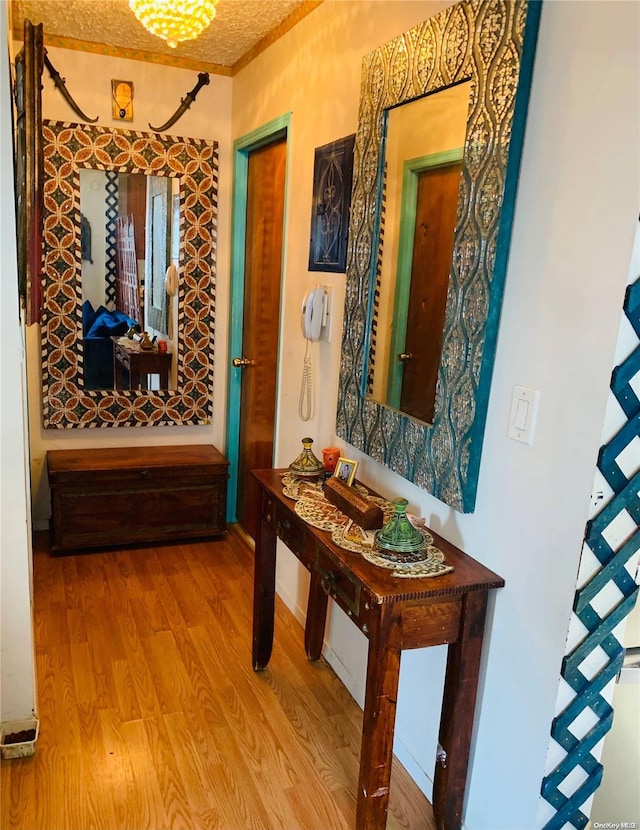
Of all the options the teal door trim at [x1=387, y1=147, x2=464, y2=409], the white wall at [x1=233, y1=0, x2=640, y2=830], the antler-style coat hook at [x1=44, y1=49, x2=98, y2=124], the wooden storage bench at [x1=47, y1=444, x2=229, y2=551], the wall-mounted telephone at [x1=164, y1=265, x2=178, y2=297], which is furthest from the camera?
the wall-mounted telephone at [x1=164, y1=265, x2=178, y2=297]

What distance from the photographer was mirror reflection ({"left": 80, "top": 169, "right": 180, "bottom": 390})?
324 centimetres

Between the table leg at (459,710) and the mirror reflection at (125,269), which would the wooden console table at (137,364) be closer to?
the mirror reflection at (125,269)

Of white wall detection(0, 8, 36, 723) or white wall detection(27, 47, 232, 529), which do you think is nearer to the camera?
white wall detection(0, 8, 36, 723)

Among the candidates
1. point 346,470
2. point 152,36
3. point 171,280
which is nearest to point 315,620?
point 346,470

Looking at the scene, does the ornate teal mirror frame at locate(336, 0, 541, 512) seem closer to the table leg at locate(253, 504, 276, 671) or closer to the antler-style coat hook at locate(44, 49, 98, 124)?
the table leg at locate(253, 504, 276, 671)

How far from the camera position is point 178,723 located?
2.08 metres

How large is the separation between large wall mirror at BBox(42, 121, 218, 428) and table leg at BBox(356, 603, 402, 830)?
2.39m

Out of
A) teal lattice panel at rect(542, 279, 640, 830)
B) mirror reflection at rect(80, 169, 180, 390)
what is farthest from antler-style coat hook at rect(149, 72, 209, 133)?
teal lattice panel at rect(542, 279, 640, 830)

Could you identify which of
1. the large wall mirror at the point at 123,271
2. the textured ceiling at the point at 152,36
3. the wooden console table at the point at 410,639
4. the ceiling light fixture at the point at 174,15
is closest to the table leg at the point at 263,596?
the wooden console table at the point at 410,639

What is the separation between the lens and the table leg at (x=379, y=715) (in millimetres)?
1454

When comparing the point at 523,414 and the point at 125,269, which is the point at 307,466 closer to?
the point at 523,414

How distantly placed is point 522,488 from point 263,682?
1.34 m

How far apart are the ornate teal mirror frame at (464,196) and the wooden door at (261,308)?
42.0 inches

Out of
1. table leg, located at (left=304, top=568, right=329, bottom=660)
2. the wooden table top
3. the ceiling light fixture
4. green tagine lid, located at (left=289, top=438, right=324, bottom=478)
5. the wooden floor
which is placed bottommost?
the wooden floor
